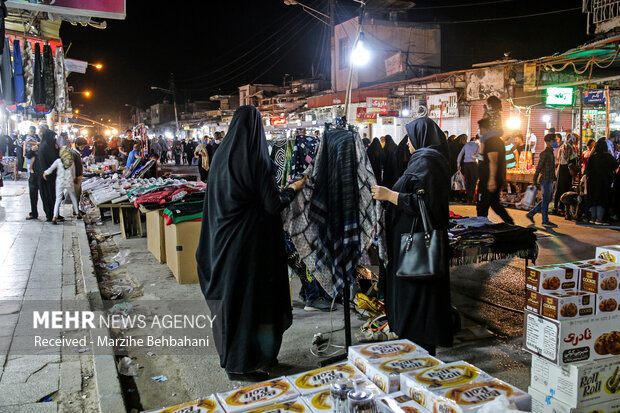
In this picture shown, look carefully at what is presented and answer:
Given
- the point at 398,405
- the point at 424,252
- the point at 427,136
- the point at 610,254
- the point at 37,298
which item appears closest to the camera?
the point at 398,405

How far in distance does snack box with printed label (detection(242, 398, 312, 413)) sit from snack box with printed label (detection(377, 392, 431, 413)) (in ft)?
0.94

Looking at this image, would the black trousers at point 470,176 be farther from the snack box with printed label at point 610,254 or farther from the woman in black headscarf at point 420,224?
the snack box with printed label at point 610,254

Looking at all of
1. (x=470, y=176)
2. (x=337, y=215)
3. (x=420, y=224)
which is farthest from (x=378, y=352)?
(x=470, y=176)

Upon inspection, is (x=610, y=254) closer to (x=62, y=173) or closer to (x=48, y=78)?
(x=48, y=78)

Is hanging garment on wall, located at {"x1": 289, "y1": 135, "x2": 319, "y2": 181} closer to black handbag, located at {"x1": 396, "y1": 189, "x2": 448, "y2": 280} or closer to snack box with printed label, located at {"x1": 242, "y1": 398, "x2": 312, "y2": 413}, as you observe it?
black handbag, located at {"x1": 396, "y1": 189, "x2": 448, "y2": 280}

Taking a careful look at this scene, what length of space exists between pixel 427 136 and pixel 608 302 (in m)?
1.72

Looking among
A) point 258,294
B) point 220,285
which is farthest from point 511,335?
point 220,285

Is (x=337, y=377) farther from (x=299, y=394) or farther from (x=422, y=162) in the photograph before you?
(x=422, y=162)

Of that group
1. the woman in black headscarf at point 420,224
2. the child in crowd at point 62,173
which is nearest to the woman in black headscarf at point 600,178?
the woman in black headscarf at point 420,224

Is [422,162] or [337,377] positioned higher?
[422,162]

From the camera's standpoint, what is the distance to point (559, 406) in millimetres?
2377

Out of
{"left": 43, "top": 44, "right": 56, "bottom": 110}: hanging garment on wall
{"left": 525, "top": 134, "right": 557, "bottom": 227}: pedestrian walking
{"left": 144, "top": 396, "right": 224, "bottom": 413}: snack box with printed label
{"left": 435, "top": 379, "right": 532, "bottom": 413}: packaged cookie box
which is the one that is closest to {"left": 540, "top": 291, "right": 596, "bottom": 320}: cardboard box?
{"left": 435, "top": 379, "right": 532, "bottom": 413}: packaged cookie box

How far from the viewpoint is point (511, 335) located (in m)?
4.57

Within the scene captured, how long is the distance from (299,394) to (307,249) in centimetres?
204
